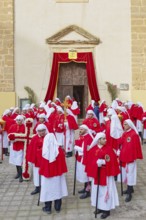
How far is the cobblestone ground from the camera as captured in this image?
625 centimetres

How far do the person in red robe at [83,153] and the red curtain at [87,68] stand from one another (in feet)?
38.2

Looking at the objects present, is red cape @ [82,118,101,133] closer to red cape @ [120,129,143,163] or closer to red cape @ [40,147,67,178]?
red cape @ [120,129,143,163]

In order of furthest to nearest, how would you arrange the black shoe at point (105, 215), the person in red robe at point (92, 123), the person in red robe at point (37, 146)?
the person in red robe at point (92, 123), the person in red robe at point (37, 146), the black shoe at point (105, 215)

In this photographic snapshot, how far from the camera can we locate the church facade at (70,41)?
19.1m

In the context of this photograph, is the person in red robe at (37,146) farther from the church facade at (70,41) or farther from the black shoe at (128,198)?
the church facade at (70,41)

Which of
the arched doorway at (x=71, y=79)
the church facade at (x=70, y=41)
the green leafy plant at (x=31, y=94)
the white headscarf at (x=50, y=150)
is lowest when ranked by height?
the white headscarf at (x=50, y=150)

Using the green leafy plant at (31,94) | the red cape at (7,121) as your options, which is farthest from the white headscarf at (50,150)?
the green leafy plant at (31,94)

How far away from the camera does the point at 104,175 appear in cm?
606

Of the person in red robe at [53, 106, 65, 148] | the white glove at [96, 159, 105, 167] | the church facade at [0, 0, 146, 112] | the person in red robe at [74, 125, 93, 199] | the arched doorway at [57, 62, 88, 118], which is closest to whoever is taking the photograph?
the white glove at [96, 159, 105, 167]

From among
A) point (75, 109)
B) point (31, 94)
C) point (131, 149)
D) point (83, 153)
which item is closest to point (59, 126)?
point (75, 109)

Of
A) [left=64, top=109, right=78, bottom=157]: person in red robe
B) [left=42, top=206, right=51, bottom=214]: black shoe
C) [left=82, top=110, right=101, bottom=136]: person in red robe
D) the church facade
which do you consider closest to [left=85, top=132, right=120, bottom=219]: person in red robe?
[left=42, top=206, right=51, bottom=214]: black shoe

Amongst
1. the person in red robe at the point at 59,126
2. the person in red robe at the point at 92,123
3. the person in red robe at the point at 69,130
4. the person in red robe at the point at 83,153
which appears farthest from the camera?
the person in red robe at the point at 69,130

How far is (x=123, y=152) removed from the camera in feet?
23.5

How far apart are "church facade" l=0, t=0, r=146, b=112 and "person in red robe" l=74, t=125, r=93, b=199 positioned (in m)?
12.0
